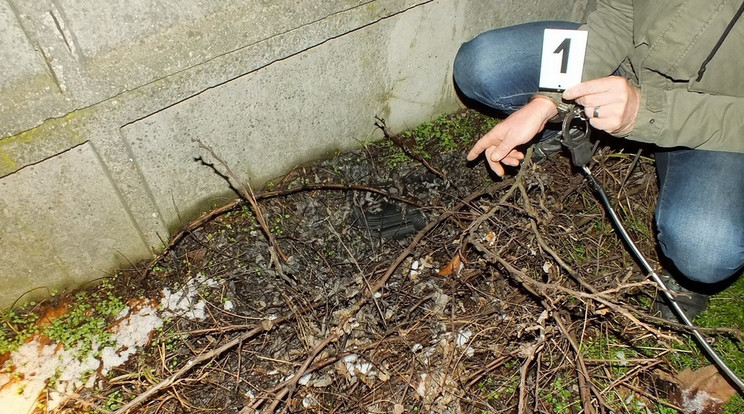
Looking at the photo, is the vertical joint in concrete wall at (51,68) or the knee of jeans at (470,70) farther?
the knee of jeans at (470,70)

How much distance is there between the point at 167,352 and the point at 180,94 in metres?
1.13

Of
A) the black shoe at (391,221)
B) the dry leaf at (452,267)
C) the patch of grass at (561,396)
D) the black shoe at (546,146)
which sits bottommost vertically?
the patch of grass at (561,396)

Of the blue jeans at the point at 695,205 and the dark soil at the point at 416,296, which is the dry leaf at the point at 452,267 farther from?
the blue jeans at the point at 695,205

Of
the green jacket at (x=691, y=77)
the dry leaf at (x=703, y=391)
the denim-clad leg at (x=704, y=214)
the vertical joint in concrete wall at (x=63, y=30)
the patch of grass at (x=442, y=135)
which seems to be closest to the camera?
the vertical joint in concrete wall at (x=63, y=30)

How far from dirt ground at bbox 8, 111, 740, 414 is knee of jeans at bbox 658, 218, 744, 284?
0.21 m

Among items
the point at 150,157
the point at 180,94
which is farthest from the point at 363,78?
the point at 150,157

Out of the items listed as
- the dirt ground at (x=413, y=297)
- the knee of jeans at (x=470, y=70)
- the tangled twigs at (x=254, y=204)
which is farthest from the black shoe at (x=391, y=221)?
the knee of jeans at (x=470, y=70)

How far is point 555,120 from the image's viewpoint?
90.4 inches

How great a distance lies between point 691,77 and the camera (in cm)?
212

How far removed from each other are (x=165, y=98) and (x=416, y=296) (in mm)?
1384

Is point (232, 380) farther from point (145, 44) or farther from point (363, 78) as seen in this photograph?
point (363, 78)

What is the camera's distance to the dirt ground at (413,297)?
205 cm

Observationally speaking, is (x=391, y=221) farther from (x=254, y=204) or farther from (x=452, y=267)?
(x=254, y=204)

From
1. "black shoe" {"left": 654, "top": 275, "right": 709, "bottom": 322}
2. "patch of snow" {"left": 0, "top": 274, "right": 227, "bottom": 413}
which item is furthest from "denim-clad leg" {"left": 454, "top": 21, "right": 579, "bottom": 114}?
"patch of snow" {"left": 0, "top": 274, "right": 227, "bottom": 413}
